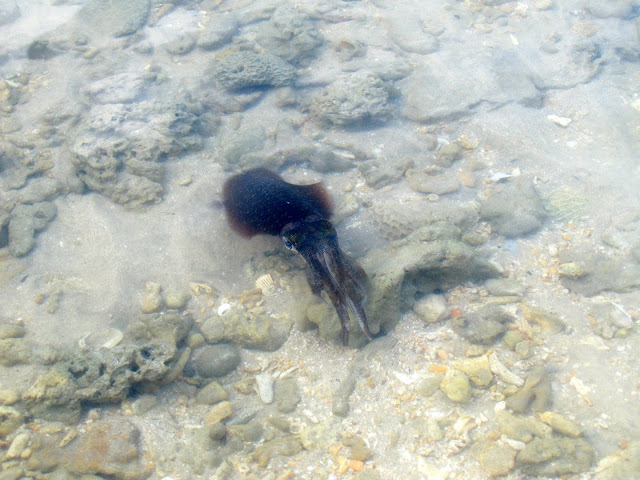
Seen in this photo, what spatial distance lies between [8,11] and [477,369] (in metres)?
13.7

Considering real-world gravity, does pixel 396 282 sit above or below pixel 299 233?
below

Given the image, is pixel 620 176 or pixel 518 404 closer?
pixel 518 404

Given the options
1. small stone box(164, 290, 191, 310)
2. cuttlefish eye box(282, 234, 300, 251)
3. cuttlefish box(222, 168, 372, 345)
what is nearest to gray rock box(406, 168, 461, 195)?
cuttlefish box(222, 168, 372, 345)

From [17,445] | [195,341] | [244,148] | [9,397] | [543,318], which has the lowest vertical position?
[543,318]

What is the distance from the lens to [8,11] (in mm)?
10344

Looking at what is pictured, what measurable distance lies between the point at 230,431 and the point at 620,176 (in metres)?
6.95

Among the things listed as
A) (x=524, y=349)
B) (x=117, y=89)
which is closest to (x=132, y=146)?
(x=117, y=89)

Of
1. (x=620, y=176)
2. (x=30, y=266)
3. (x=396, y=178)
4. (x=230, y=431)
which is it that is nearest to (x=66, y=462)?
(x=230, y=431)

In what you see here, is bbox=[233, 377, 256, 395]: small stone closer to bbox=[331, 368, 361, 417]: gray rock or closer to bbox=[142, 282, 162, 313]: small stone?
bbox=[331, 368, 361, 417]: gray rock

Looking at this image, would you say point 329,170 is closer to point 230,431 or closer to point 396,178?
point 396,178

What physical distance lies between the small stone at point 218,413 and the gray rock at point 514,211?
4294 millimetres

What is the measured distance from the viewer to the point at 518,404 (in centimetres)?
366

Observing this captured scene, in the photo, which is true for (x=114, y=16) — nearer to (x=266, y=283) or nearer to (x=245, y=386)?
(x=266, y=283)

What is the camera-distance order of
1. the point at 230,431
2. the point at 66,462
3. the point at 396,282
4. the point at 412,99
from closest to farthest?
1. the point at 66,462
2. the point at 230,431
3. the point at 396,282
4. the point at 412,99
